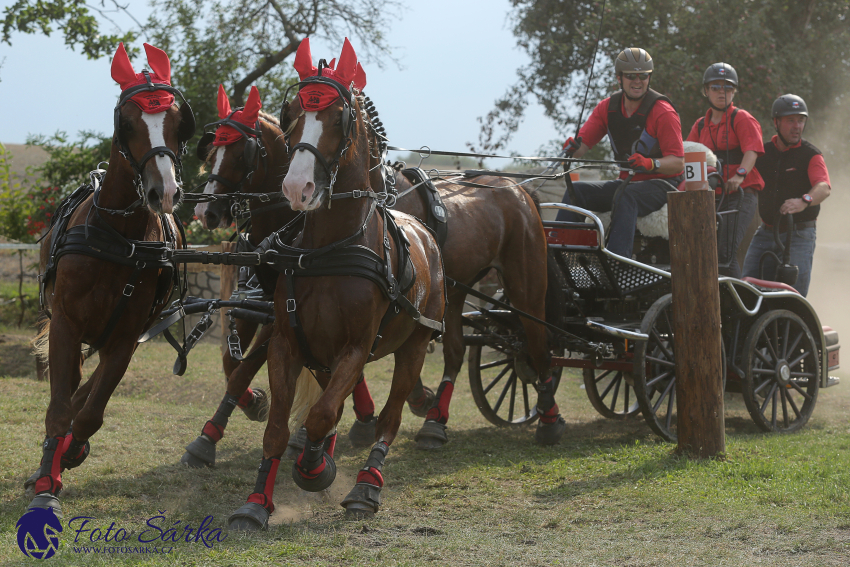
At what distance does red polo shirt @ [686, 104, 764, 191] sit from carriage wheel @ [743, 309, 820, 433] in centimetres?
136

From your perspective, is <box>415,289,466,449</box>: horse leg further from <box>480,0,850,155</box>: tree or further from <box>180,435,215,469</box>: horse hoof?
<box>480,0,850,155</box>: tree

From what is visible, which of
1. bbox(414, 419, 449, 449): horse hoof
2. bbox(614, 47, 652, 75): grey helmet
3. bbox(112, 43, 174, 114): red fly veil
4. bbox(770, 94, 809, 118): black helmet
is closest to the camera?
bbox(112, 43, 174, 114): red fly veil

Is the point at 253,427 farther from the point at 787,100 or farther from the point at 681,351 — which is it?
the point at 787,100

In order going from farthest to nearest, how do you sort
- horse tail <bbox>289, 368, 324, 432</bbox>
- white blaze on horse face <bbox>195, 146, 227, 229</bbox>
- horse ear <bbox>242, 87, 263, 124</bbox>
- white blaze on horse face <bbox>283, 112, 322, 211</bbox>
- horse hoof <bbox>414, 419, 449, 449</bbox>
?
1. horse hoof <bbox>414, 419, 449, 449</bbox>
2. horse tail <bbox>289, 368, 324, 432</bbox>
3. horse ear <bbox>242, 87, 263, 124</bbox>
4. white blaze on horse face <bbox>195, 146, 227, 229</bbox>
5. white blaze on horse face <bbox>283, 112, 322, 211</bbox>

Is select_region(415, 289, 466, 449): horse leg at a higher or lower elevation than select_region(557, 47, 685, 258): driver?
lower

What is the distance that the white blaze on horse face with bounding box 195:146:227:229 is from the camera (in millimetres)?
4508

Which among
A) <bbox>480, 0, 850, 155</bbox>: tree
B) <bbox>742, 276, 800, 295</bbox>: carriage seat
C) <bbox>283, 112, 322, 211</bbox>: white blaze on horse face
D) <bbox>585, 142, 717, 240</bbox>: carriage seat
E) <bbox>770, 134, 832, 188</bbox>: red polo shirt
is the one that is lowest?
<bbox>742, 276, 800, 295</bbox>: carriage seat

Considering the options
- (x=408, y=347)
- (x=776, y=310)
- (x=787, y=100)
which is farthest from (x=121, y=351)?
(x=787, y=100)

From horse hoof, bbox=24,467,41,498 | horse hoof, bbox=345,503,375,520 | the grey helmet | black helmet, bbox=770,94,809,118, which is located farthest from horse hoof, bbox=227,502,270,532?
black helmet, bbox=770,94,809,118

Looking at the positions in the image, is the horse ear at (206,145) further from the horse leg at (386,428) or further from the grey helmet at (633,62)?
the grey helmet at (633,62)

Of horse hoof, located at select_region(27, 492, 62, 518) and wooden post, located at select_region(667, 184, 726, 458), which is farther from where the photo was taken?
wooden post, located at select_region(667, 184, 726, 458)

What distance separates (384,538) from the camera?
3746 mm

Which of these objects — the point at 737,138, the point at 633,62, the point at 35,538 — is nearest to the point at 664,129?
the point at 633,62

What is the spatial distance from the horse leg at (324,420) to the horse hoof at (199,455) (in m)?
1.51
